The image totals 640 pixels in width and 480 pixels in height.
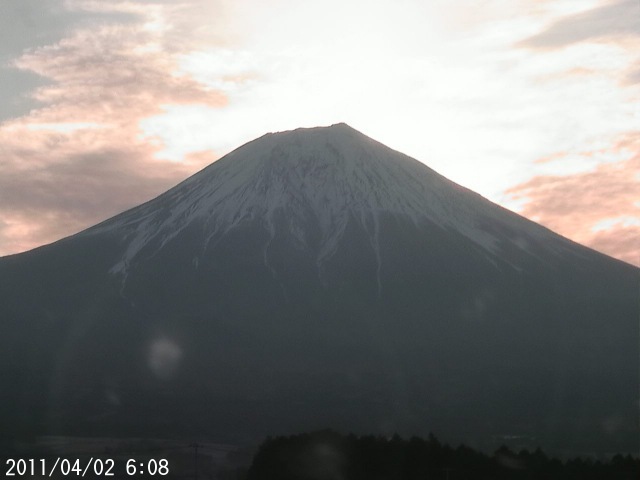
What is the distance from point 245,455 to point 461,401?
5201 cm


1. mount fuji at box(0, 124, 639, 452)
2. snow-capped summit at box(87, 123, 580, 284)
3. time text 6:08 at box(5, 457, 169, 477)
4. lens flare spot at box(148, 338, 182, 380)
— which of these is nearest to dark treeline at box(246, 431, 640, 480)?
time text 6:08 at box(5, 457, 169, 477)

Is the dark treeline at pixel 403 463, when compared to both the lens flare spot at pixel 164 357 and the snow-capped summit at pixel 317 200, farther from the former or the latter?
the snow-capped summit at pixel 317 200

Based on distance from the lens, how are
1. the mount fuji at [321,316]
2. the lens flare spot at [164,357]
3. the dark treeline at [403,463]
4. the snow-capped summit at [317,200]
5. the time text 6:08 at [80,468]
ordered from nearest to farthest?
the dark treeline at [403,463], the time text 6:08 at [80,468], the mount fuji at [321,316], the lens flare spot at [164,357], the snow-capped summit at [317,200]

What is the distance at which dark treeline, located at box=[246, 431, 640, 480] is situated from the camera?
167 ft

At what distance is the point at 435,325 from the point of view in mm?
170000

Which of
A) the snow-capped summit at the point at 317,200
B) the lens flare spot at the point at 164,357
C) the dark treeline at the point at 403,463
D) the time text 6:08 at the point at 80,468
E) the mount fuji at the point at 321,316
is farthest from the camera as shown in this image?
the snow-capped summit at the point at 317,200

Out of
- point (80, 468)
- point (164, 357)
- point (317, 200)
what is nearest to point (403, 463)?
point (80, 468)

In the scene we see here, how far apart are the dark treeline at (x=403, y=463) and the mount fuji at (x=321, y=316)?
63.0 m

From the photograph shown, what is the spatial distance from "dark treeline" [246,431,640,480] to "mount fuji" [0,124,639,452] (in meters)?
63.0

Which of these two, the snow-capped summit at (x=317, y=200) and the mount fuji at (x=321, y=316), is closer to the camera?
the mount fuji at (x=321, y=316)

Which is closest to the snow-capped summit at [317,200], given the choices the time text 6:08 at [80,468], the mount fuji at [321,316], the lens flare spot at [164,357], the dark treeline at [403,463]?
the mount fuji at [321,316]

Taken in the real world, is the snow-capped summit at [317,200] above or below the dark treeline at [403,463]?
above

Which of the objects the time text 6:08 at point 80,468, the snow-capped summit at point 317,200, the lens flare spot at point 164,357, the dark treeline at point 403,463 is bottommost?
the dark treeline at point 403,463

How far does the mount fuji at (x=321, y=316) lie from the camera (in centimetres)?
13612
